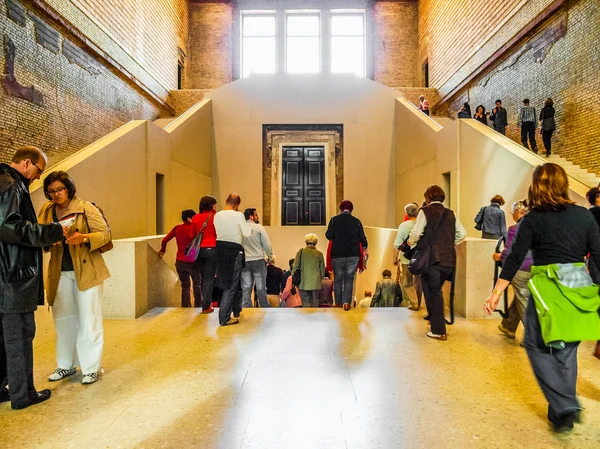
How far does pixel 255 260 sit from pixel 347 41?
18242 millimetres

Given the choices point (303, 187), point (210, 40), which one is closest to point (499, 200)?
point (303, 187)

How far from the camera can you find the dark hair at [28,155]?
270cm

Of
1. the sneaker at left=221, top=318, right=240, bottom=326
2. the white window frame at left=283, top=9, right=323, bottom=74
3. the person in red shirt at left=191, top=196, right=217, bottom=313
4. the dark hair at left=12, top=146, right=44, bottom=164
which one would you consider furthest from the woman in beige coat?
the white window frame at left=283, top=9, right=323, bottom=74

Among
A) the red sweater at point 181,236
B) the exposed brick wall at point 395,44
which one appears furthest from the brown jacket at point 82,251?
the exposed brick wall at point 395,44

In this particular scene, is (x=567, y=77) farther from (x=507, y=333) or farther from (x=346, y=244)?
(x=507, y=333)

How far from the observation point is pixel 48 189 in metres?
2.99

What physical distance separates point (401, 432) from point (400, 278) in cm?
441

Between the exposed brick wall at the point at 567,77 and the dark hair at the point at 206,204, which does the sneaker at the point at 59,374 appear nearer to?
the dark hair at the point at 206,204

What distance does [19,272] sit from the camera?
8.46 feet

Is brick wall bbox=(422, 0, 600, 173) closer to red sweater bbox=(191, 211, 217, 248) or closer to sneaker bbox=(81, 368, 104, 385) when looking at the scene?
red sweater bbox=(191, 211, 217, 248)

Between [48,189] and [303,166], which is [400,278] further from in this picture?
[303,166]

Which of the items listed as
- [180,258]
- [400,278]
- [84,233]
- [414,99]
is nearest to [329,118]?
[414,99]

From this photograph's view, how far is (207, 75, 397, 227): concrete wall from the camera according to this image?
42.7 ft

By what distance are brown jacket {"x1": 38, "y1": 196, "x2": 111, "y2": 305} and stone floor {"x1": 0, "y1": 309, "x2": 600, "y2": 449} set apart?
71 cm
